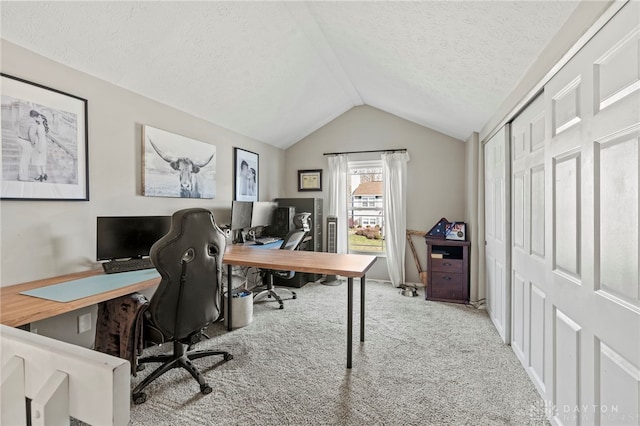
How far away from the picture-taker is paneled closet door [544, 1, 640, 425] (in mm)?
976

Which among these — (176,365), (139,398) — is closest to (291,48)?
(176,365)

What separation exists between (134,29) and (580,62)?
2.65 meters

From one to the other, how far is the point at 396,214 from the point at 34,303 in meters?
4.03

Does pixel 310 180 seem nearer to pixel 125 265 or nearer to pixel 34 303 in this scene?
pixel 125 265

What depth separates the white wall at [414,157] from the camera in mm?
4320

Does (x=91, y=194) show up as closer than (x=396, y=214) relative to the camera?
Yes

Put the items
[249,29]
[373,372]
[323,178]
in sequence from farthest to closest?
[323,178]
[249,29]
[373,372]

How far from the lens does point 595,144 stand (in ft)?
3.77

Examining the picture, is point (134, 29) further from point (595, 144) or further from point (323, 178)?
point (323, 178)

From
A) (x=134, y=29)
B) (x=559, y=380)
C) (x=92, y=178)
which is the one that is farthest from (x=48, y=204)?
(x=559, y=380)

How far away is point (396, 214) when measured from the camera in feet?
14.7

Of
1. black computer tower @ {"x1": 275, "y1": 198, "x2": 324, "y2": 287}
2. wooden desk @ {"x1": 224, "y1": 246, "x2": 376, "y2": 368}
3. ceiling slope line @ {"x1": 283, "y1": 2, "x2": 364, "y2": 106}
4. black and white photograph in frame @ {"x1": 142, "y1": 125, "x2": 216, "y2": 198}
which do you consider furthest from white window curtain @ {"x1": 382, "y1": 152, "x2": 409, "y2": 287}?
black and white photograph in frame @ {"x1": 142, "y1": 125, "x2": 216, "y2": 198}

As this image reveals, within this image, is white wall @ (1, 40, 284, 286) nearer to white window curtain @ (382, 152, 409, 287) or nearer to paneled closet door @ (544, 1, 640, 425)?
white window curtain @ (382, 152, 409, 287)

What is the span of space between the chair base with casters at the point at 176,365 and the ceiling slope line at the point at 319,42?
282 cm
